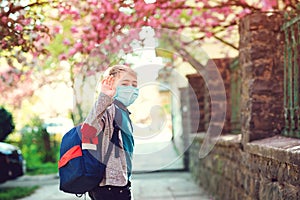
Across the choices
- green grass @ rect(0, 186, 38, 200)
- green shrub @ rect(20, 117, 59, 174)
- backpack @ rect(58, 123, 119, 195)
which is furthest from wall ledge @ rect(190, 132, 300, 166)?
green shrub @ rect(20, 117, 59, 174)

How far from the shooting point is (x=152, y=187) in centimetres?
907

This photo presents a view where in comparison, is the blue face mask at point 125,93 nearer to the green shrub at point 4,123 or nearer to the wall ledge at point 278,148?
the wall ledge at point 278,148

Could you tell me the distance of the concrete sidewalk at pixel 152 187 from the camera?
792 cm

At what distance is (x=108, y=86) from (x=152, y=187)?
6045 mm

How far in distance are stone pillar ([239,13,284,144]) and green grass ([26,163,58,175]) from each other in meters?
7.99

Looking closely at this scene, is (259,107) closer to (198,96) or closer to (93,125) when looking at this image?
(93,125)

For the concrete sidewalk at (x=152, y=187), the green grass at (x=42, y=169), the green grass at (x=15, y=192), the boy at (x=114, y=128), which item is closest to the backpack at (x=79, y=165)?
the boy at (x=114, y=128)

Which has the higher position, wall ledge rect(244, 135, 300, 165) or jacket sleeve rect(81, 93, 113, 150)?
jacket sleeve rect(81, 93, 113, 150)

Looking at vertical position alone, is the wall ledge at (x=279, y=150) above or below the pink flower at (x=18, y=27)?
below

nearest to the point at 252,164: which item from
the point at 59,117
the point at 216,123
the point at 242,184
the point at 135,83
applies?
the point at 242,184

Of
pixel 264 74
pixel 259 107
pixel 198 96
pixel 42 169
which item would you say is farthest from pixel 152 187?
pixel 42 169

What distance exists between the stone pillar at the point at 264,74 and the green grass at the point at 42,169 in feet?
26.2

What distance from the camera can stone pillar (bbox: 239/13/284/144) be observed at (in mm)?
5109

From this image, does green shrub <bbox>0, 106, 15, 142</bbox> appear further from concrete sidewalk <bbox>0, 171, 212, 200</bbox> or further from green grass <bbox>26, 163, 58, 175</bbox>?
green grass <bbox>26, 163, 58, 175</bbox>
